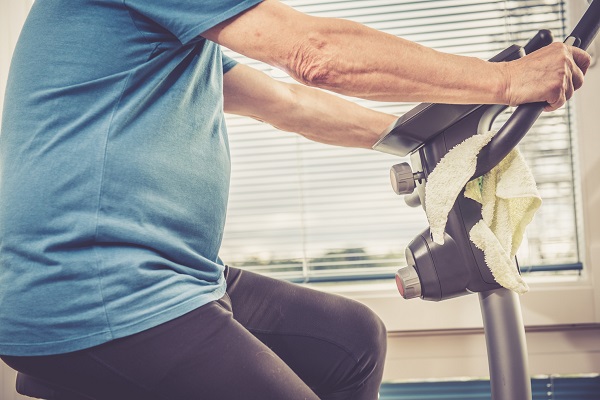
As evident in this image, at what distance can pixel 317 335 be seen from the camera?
3.55 ft

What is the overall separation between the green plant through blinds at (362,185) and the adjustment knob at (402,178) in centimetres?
67

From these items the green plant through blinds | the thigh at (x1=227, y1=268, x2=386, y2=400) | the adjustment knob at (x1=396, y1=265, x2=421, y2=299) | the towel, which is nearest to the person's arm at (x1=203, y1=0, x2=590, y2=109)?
the towel

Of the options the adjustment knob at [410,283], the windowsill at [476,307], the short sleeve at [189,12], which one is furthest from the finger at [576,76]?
the windowsill at [476,307]

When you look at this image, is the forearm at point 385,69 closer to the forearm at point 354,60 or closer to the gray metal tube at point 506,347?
the forearm at point 354,60

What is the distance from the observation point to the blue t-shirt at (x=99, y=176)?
2.48 feet

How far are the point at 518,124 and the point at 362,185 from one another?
32.3 inches

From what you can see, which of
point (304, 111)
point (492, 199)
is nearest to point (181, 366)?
point (492, 199)

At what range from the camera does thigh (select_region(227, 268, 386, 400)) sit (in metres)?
1.08

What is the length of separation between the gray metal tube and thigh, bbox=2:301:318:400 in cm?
41

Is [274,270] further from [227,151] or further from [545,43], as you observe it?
[545,43]

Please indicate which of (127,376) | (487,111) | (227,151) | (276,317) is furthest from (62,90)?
(487,111)

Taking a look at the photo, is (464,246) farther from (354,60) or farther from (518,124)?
(354,60)

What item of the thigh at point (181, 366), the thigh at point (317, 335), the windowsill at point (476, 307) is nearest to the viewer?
the thigh at point (181, 366)

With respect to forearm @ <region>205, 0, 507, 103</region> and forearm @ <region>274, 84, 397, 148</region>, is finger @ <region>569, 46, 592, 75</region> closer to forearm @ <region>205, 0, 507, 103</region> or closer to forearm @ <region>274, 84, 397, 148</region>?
forearm @ <region>205, 0, 507, 103</region>
